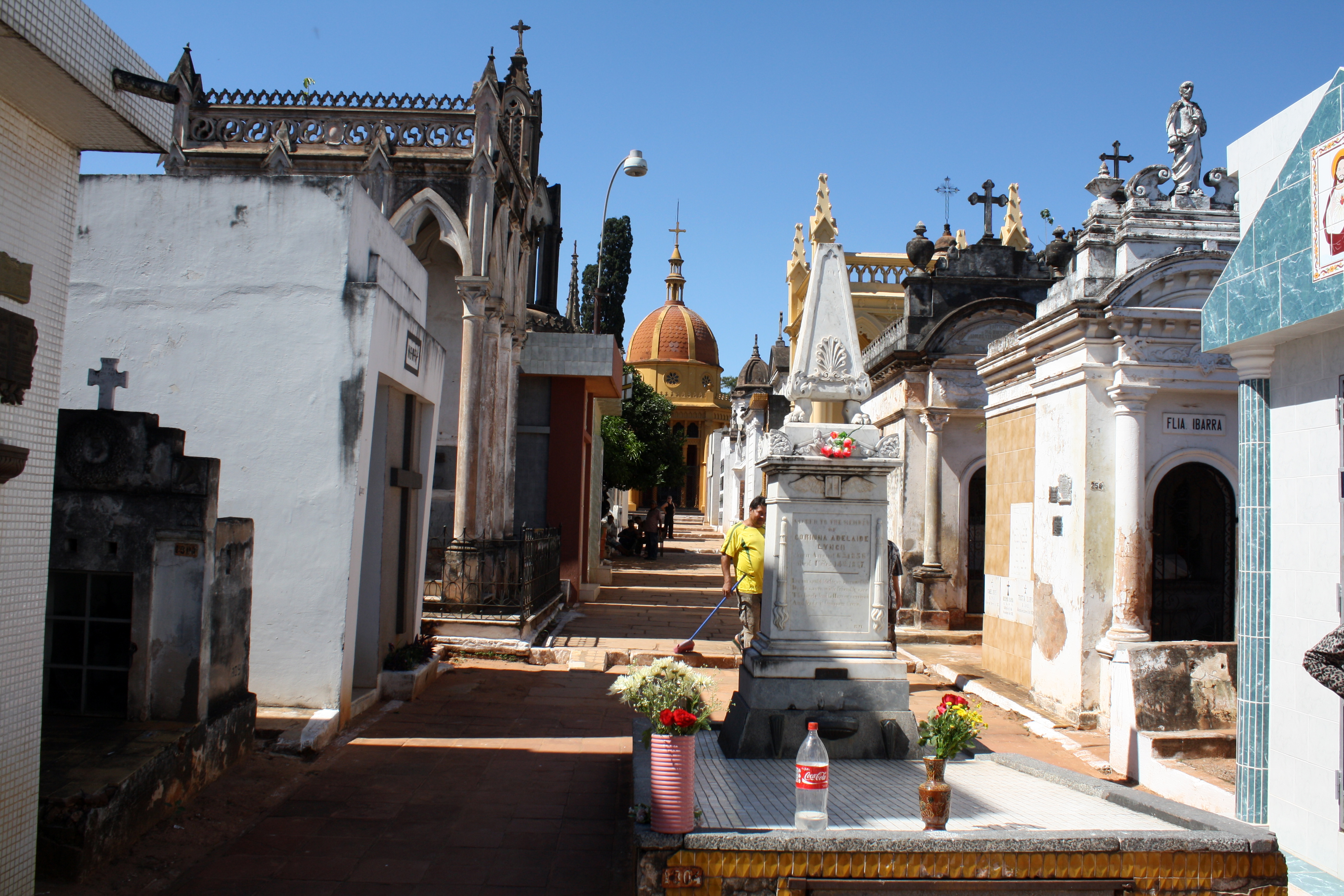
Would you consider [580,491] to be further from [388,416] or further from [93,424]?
[93,424]

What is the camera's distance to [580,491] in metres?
17.6

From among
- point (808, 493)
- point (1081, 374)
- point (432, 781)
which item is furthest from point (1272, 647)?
point (432, 781)

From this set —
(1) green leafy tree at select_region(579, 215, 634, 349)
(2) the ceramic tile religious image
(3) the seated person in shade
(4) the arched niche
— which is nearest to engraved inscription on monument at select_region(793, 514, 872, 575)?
(2) the ceramic tile religious image

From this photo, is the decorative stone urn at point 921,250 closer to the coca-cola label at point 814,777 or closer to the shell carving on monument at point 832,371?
the shell carving on monument at point 832,371

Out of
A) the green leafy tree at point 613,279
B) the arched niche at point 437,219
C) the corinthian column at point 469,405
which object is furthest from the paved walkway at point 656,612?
the green leafy tree at point 613,279

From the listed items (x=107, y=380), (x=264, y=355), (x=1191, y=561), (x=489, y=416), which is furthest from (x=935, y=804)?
(x=489, y=416)

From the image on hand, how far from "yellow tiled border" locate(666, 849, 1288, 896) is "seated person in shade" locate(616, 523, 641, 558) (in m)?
26.5

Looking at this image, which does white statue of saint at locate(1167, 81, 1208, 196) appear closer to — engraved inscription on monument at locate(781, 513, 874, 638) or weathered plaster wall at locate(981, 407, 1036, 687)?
weathered plaster wall at locate(981, 407, 1036, 687)

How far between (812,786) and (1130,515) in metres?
5.51

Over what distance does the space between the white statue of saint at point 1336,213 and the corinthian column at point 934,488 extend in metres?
10.0

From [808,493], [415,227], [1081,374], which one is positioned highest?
[415,227]

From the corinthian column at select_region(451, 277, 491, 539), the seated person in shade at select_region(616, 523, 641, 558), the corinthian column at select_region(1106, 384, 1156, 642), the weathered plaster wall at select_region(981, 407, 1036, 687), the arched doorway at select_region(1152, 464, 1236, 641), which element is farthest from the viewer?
the seated person in shade at select_region(616, 523, 641, 558)

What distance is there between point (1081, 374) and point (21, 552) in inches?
331

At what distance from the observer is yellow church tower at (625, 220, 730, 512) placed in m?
66.4
